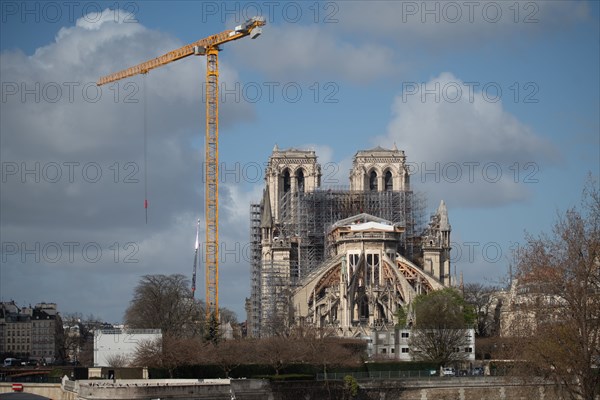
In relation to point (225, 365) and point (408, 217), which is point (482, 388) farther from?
point (408, 217)

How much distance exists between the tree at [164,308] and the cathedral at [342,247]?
8657 mm

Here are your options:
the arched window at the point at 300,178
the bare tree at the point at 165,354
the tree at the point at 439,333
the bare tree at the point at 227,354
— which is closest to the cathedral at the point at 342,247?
the arched window at the point at 300,178

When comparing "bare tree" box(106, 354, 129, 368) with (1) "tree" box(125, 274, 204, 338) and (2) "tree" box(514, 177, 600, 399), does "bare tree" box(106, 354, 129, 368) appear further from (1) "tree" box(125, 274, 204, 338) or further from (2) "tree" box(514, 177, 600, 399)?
(2) "tree" box(514, 177, 600, 399)

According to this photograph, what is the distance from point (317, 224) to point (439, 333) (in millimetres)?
41257

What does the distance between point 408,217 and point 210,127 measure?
3510 cm

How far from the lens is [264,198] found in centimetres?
14225

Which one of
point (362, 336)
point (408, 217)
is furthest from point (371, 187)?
point (362, 336)

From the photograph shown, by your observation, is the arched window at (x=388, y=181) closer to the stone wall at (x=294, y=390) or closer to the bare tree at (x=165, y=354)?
the bare tree at (x=165, y=354)

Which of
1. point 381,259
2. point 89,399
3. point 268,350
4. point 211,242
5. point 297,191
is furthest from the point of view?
point 297,191

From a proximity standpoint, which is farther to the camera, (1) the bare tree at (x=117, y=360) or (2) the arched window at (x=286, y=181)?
(2) the arched window at (x=286, y=181)

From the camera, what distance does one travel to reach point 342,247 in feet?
420

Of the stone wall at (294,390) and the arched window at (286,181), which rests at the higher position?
the arched window at (286,181)

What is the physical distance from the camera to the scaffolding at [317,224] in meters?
136

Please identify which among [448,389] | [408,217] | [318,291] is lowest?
[448,389]
